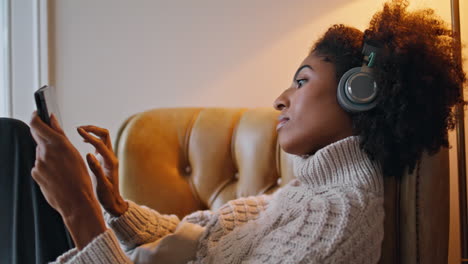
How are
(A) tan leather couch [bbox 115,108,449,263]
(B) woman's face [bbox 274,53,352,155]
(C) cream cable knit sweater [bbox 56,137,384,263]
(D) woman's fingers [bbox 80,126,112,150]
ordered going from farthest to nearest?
(A) tan leather couch [bbox 115,108,449,263]
(D) woman's fingers [bbox 80,126,112,150]
(B) woman's face [bbox 274,53,352,155]
(C) cream cable knit sweater [bbox 56,137,384,263]

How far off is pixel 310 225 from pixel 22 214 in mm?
569

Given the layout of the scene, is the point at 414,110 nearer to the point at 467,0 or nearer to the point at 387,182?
the point at 387,182

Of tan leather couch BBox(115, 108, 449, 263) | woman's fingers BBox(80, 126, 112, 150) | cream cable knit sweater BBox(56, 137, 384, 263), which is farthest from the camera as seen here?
tan leather couch BBox(115, 108, 449, 263)

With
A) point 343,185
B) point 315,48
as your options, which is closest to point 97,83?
point 315,48

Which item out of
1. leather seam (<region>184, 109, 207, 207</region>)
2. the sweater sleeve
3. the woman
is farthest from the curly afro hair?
leather seam (<region>184, 109, 207, 207</region>)

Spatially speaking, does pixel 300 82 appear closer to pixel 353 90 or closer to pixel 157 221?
pixel 353 90

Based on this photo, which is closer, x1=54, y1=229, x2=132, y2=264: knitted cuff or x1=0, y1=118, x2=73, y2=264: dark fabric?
x1=54, y1=229, x2=132, y2=264: knitted cuff

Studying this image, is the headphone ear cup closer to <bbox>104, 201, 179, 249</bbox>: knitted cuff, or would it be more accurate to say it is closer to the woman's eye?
the woman's eye

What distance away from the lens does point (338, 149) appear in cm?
65

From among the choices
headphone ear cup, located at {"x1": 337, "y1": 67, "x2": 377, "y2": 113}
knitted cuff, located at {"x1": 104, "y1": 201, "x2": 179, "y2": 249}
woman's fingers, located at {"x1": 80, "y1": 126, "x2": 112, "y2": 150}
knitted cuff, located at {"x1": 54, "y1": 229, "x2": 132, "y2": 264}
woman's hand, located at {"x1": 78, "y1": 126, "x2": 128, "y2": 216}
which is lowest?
knitted cuff, located at {"x1": 104, "y1": 201, "x2": 179, "y2": 249}

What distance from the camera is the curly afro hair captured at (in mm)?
612

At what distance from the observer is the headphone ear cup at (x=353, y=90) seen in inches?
25.1

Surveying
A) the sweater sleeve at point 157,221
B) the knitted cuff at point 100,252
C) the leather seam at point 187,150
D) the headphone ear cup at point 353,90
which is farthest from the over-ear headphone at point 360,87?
the leather seam at point 187,150

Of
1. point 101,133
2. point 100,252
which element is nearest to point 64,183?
point 100,252
